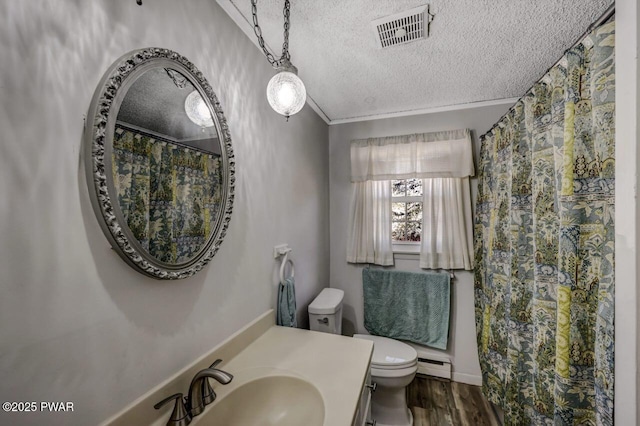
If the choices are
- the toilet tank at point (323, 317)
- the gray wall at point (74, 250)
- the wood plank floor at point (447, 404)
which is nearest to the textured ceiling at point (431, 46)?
the gray wall at point (74, 250)

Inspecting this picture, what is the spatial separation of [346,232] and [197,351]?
→ 5.75 ft

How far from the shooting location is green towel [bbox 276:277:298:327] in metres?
1.45

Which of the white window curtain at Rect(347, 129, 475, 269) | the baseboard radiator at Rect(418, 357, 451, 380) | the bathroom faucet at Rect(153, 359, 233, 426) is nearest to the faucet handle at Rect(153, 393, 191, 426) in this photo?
the bathroom faucet at Rect(153, 359, 233, 426)

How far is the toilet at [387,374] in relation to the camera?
65.6 inches

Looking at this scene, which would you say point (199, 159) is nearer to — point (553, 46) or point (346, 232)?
point (346, 232)

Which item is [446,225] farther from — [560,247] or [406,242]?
[560,247]

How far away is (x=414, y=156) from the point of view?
2.24 meters

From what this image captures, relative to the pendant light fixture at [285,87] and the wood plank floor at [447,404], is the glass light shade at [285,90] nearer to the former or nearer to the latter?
the pendant light fixture at [285,87]

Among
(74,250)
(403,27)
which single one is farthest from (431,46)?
(74,250)

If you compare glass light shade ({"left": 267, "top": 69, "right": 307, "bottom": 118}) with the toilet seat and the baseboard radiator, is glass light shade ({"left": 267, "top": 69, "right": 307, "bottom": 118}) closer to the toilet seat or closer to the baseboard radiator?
the toilet seat

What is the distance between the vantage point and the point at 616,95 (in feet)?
2.52

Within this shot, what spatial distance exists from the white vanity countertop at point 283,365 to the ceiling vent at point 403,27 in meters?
1.58

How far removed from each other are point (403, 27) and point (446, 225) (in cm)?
153

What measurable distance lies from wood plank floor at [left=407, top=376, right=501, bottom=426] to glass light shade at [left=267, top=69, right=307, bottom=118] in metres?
2.21
